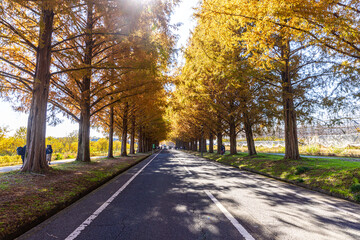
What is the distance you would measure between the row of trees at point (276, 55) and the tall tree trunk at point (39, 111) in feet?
19.7

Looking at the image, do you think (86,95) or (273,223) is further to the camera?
(86,95)

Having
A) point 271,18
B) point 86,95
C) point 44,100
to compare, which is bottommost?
point 44,100

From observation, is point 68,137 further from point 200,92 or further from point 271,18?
point 271,18

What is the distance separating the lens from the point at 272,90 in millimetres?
11430

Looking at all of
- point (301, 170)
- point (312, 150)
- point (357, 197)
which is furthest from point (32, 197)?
point (312, 150)

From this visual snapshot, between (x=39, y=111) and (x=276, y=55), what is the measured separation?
1157cm

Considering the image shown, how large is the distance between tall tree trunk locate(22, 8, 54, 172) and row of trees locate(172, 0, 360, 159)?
6006 millimetres

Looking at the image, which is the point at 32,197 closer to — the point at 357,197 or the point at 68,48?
the point at 68,48

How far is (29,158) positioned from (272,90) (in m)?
12.2

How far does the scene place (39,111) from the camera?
24.5 ft

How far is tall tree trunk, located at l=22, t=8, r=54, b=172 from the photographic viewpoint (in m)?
7.28

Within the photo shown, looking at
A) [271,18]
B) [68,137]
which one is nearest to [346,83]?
[271,18]

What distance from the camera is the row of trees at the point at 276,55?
5871 millimetres

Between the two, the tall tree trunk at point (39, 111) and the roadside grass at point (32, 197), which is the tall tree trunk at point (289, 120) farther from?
the tall tree trunk at point (39, 111)
